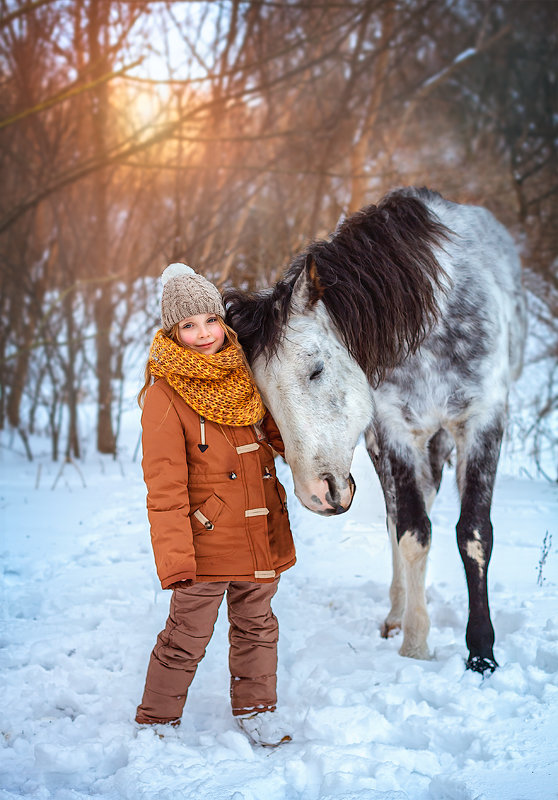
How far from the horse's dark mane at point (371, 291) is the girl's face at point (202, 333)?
11cm

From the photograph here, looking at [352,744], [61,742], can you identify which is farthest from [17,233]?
[352,744]

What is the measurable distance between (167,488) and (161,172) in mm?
5982

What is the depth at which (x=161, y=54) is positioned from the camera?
588cm

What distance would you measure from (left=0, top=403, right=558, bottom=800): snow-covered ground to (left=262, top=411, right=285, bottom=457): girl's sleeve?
2.90ft

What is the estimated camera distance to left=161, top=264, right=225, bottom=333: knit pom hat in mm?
2021

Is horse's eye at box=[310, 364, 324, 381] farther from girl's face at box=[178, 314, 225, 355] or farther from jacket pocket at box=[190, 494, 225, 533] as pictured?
jacket pocket at box=[190, 494, 225, 533]

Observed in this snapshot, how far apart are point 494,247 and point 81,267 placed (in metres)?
5.28

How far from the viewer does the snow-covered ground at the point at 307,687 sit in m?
1.64

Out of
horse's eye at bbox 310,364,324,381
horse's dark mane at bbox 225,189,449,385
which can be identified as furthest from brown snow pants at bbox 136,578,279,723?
horse's dark mane at bbox 225,189,449,385

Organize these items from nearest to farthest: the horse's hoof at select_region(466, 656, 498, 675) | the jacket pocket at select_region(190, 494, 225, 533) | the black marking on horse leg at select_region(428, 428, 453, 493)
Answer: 1. the jacket pocket at select_region(190, 494, 225, 533)
2. the horse's hoof at select_region(466, 656, 498, 675)
3. the black marking on horse leg at select_region(428, 428, 453, 493)

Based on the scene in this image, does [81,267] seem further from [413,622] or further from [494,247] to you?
[413,622]

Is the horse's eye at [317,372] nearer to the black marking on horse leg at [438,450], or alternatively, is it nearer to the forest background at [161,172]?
the black marking on horse leg at [438,450]

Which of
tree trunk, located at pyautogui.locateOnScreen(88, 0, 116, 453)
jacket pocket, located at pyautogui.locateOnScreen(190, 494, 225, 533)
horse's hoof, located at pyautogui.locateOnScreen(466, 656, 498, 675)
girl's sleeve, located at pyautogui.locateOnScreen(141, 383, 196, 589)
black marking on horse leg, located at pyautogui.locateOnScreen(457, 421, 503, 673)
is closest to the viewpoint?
girl's sleeve, located at pyautogui.locateOnScreen(141, 383, 196, 589)

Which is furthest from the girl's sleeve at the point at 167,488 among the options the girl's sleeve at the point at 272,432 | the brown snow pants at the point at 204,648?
the girl's sleeve at the point at 272,432
